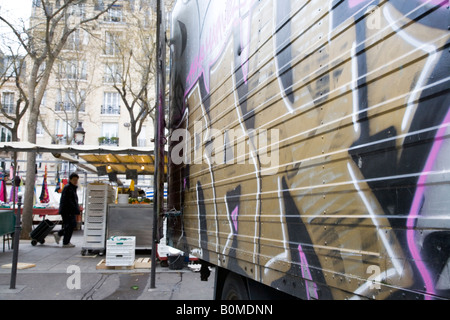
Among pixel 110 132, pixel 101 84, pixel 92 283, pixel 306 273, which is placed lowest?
pixel 92 283

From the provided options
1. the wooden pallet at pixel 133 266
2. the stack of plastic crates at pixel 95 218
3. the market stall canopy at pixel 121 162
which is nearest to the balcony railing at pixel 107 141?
the market stall canopy at pixel 121 162

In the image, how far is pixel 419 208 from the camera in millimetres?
1321

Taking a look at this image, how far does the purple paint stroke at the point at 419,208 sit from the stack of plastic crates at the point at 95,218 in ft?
30.3

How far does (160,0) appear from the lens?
5.32 meters

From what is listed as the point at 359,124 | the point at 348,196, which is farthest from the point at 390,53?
the point at 348,196

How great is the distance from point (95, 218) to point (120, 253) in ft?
7.14

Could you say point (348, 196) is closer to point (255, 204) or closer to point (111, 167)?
point (255, 204)

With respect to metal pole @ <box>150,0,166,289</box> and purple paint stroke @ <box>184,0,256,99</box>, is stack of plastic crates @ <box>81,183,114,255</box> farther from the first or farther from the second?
purple paint stroke @ <box>184,0,256,99</box>

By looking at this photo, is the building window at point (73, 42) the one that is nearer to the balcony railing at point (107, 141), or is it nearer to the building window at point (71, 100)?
the building window at point (71, 100)

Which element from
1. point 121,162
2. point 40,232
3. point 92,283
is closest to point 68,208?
point 40,232

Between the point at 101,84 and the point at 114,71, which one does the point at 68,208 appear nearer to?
the point at 114,71

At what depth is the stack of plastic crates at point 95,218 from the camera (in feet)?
31.9

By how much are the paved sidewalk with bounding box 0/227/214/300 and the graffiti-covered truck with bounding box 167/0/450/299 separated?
10.6ft

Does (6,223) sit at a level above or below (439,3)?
below
